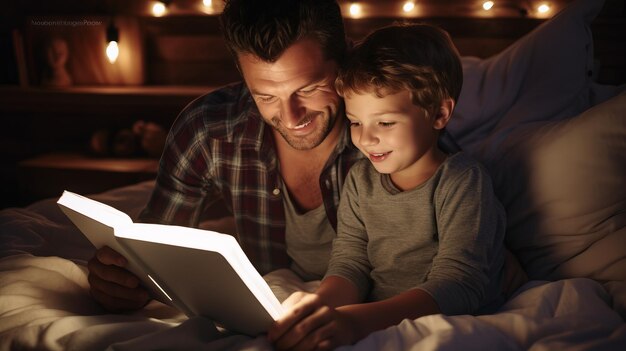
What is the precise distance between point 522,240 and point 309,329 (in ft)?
A: 1.87

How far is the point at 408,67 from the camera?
0.98 meters

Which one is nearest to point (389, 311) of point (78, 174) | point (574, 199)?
point (574, 199)

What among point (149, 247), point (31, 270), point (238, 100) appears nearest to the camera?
point (149, 247)

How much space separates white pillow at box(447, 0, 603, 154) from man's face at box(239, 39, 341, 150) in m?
0.42

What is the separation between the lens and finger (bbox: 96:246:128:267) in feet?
3.21

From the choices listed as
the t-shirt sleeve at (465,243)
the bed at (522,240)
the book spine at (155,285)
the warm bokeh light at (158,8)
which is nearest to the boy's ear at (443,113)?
the t-shirt sleeve at (465,243)

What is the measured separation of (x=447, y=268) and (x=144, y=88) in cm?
182

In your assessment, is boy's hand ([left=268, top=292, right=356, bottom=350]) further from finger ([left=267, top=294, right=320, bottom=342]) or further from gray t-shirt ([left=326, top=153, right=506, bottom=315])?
gray t-shirt ([left=326, top=153, right=506, bottom=315])

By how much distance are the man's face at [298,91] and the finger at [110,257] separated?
0.44 metres

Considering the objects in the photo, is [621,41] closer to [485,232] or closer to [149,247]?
[485,232]

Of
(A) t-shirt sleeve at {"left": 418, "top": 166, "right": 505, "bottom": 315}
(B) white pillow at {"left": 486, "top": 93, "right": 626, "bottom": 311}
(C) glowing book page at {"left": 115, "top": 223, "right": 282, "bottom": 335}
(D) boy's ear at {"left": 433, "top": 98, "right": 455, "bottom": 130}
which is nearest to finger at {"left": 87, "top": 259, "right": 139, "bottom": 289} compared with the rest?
(C) glowing book page at {"left": 115, "top": 223, "right": 282, "bottom": 335}

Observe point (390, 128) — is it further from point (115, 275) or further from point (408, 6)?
point (408, 6)

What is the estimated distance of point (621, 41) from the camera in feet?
6.77

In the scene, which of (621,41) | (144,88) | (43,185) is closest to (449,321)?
(621,41)
